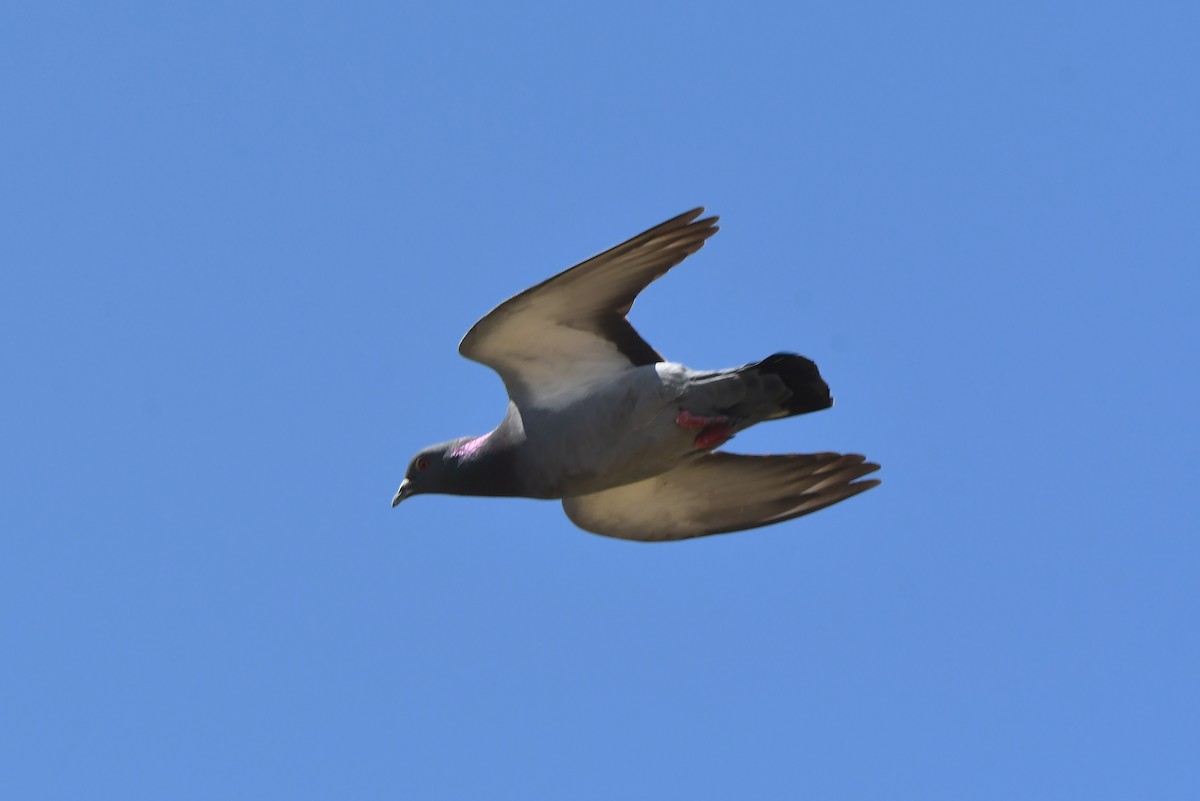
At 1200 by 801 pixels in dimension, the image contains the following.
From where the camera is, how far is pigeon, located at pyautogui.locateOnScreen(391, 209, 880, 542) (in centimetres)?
1418

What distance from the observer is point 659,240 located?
45.4 ft

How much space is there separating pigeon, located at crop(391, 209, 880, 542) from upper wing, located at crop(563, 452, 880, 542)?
0.01 m

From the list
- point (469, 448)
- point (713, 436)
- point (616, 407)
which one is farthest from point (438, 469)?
point (713, 436)

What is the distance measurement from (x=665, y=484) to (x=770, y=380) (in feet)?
7.33

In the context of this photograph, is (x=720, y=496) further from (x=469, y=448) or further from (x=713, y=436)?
(x=469, y=448)

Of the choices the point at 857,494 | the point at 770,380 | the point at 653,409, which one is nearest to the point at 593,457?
the point at 653,409

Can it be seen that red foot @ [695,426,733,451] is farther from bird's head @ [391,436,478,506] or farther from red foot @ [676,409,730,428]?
bird's head @ [391,436,478,506]

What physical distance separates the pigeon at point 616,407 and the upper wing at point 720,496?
1 cm

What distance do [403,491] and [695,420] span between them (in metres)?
2.99

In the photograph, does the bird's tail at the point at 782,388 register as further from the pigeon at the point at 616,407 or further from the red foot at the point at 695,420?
the red foot at the point at 695,420

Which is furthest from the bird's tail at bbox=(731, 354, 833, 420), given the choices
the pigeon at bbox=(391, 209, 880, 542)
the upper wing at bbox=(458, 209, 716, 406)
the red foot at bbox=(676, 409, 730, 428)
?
the upper wing at bbox=(458, 209, 716, 406)

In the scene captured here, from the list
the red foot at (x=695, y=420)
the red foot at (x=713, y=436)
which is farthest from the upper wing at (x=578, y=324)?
the red foot at (x=713, y=436)

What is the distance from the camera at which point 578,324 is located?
14703 millimetres

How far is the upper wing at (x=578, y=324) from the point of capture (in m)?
13.9
